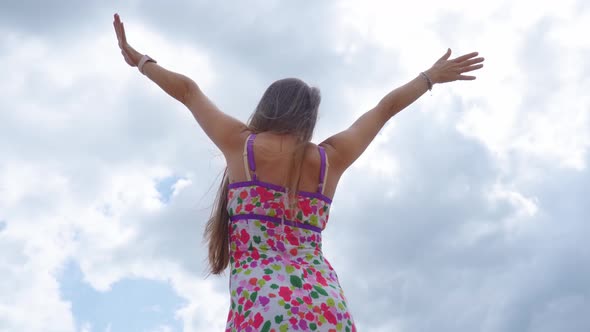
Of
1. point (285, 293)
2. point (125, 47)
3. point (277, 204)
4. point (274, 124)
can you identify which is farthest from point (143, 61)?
point (285, 293)

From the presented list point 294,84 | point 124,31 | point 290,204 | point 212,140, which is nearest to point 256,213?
point 290,204

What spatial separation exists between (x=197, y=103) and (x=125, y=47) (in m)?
1.01

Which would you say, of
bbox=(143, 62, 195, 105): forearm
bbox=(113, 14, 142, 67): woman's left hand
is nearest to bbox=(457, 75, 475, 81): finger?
bbox=(143, 62, 195, 105): forearm

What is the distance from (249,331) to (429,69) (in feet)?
9.45

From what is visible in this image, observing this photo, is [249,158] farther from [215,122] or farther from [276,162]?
[215,122]

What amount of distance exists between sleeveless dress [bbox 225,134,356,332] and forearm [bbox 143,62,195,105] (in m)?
0.75

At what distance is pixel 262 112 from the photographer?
5.24 m

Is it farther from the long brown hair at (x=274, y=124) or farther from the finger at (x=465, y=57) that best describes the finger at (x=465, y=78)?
the long brown hair at (x=274, y=124)

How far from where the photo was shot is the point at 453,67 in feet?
20.7

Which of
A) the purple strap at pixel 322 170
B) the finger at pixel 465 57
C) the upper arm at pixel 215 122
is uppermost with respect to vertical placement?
the finger at pixel 465 57

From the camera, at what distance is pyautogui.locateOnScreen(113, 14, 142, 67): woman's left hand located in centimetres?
586

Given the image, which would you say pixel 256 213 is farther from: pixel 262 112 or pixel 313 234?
pixel 262 112

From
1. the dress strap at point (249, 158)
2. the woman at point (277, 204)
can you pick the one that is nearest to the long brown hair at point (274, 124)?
the woman at point (277, 204)

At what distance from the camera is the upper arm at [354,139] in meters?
5.27
